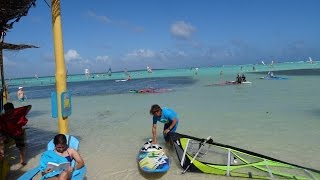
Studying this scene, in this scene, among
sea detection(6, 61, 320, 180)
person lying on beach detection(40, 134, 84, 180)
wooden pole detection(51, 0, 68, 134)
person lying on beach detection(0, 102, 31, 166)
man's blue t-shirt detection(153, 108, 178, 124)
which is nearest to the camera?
person lying on beach detection(40, 134, 84, 180)

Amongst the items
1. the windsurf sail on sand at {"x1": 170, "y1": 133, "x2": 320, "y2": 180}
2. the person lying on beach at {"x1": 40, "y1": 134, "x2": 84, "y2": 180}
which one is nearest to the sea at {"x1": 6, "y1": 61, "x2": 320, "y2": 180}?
the windsurf sail on sand at {"x1": 170, "y1": 133, "x2": 320, "y2": 180}

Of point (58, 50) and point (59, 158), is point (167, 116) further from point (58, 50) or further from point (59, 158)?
point (59, 158)

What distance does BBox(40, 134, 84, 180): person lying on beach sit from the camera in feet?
19.4

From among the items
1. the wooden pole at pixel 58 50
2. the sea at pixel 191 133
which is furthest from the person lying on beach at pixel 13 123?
the wooden pole at pixel 58 50

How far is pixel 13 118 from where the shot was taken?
330 inches

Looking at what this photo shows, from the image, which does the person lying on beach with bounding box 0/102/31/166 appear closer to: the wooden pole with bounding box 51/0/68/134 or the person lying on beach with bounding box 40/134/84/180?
the wooden pole with bounding box 51/0/68/134

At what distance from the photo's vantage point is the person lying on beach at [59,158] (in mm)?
5906

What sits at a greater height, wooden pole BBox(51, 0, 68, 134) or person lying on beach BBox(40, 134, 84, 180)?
wooden pole BBox(51, 0, 68, 134)

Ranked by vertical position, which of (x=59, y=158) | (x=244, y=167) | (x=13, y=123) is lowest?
(x=244, y=167)

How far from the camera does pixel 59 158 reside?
20.0 ft

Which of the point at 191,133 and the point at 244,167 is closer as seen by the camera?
the point at 244,167

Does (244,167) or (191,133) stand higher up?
(244,167)

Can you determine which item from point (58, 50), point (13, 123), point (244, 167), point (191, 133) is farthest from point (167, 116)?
point (13, 123)

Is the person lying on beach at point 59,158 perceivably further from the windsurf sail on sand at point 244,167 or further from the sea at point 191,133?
the windsurf sail on sand at point 244,167
